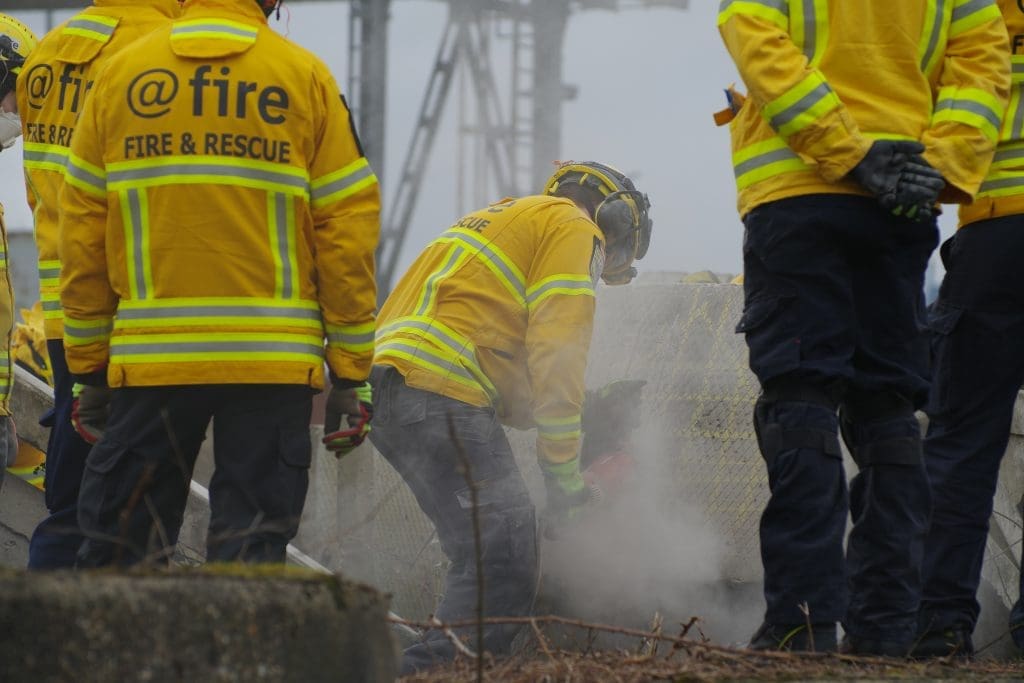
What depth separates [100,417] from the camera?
11.6 feet

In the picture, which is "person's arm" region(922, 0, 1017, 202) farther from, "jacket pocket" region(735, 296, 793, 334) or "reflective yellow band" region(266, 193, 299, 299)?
"reflective yellow band" region(266, 193, 299, 299)

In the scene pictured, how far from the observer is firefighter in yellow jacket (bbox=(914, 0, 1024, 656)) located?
3.77 m

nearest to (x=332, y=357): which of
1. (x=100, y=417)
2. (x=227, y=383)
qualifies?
(x=227, y=383)

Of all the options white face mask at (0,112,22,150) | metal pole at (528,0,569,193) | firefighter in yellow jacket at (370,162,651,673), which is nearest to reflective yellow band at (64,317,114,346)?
firefighter in yellow jacket at (370,162,651,673)

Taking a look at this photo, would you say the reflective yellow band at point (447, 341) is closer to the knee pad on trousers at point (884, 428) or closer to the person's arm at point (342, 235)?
the person's arm at point (342, 235)

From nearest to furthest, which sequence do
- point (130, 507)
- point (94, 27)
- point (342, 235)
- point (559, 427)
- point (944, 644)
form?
point (130, 507)
point (342, 235)
point (944, 644)
point (94, 27)
point (559, 427)

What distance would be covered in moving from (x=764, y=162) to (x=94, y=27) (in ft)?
6.49

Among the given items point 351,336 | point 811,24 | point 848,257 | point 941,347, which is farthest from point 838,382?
point 351,336

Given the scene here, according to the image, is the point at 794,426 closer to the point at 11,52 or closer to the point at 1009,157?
the point at 1009,157

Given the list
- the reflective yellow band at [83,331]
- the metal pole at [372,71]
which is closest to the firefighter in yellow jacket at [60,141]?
the reflective yellow band at [83,331]

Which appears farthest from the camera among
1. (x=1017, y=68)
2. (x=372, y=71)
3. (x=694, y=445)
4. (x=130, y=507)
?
(x=372, y=71)

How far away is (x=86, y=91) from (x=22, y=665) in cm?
256

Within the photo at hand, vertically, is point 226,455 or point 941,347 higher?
point 941,347

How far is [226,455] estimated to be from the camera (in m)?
3.32
